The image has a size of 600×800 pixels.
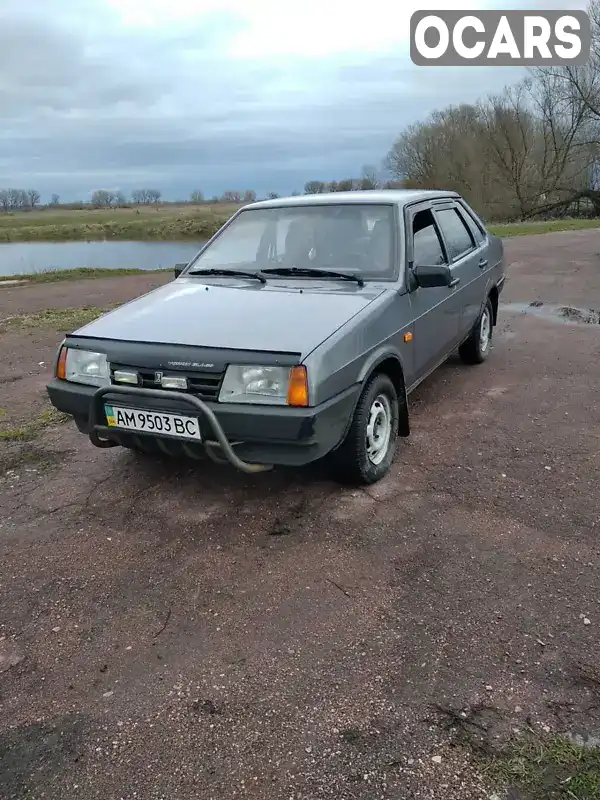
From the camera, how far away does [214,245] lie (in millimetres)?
4961

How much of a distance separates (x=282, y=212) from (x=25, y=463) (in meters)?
2.58

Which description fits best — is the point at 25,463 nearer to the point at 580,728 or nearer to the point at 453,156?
the point at 580,728

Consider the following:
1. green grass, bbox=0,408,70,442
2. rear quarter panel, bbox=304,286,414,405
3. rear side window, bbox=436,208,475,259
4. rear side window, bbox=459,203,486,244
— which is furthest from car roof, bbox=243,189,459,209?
green grass, bbox=0,408,70,442

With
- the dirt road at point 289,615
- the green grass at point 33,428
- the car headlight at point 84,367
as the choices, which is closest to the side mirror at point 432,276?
the dirt road at point 289,615

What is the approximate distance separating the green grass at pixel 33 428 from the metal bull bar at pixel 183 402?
5.30 feet

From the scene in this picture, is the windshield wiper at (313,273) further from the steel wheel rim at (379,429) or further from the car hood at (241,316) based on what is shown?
the steel wheel rim at (379,429)

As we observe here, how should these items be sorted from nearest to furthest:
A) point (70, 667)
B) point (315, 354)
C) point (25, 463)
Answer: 1. point (70, 667)
2. point (315, 354)
3. point (25, 463)

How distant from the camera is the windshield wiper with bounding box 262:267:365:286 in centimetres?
412

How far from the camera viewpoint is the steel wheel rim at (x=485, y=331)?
6438 millimetres

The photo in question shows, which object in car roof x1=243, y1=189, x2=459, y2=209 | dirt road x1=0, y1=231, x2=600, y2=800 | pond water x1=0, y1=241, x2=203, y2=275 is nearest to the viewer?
dirt road x1=0, y1=231, x2=600, y2=800

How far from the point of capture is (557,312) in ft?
29.5

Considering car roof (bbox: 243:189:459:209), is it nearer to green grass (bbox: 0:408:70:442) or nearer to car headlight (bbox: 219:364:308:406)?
car headlight (bbox: 219:364:308:406)

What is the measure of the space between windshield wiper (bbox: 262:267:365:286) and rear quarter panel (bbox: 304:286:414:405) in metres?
0.27

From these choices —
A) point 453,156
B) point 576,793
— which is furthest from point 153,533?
point 453,156
